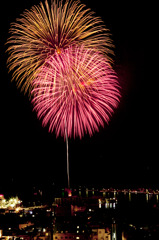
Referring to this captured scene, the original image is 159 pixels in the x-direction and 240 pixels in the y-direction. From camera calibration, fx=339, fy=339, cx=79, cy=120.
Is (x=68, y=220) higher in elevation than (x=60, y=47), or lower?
lower

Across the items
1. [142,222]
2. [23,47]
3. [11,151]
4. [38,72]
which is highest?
[23,47]

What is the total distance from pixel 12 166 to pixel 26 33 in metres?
20.0

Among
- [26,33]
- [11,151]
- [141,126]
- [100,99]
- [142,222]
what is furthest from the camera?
[141,126]

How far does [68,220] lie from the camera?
7129mm

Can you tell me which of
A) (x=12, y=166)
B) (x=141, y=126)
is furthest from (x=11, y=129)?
(x=141, y=126)

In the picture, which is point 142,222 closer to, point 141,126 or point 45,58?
point 45,58

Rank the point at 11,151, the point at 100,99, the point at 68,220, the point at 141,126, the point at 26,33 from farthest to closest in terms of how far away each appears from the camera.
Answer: the point at 141,126, the point at 11,151, the point at 100,99, the point at 26,33, the point at 68,220

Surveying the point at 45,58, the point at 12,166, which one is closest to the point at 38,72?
the point at 45,58

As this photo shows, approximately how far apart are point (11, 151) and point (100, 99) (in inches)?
821

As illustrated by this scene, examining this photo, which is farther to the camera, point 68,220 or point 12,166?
point 12,166

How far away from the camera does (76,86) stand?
A: 13.7m

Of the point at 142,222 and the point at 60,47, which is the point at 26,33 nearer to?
the point at 60,47

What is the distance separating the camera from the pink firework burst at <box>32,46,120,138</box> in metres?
12.5

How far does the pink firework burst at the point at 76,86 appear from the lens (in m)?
12.5
